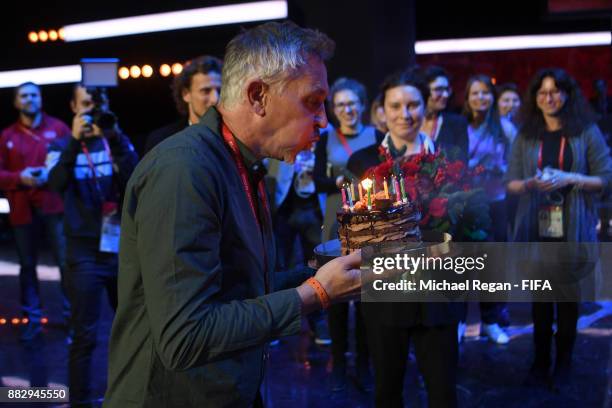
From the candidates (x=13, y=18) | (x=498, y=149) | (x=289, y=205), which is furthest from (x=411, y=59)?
(x=13, y=18)

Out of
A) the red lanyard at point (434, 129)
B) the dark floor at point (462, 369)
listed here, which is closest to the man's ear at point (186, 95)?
the red lanyard at point (434, 129)

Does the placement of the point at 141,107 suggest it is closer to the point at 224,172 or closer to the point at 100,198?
the point at 100,198

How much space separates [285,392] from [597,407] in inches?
67.3

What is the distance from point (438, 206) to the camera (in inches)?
97.1

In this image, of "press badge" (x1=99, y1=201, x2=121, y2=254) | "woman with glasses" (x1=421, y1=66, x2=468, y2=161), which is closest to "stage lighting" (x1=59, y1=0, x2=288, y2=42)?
"woman with glasses" (x1=421, y1=66, x2=468, y2=161)

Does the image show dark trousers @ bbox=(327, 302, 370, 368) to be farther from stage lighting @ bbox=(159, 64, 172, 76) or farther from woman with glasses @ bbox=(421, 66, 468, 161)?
stage lighting @ bbox=(159, 64, 172, 76)

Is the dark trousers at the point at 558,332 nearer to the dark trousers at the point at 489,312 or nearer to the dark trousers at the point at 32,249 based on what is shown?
the dark trousers at the point at 489,312

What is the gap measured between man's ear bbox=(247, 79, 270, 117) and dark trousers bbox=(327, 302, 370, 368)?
2.85 meters

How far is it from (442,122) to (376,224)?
284 centimetres

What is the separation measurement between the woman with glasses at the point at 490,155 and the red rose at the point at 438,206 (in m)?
2.26

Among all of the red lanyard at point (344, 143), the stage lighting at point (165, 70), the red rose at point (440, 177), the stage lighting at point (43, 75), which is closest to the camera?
the red rose at point (440, 177)

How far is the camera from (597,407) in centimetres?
386

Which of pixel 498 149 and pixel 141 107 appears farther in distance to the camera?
pixel 141 107

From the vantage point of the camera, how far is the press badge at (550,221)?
4.02 meters
